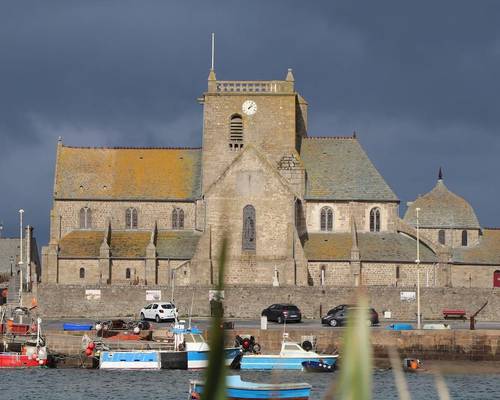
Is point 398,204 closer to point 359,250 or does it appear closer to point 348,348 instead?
point 359,250

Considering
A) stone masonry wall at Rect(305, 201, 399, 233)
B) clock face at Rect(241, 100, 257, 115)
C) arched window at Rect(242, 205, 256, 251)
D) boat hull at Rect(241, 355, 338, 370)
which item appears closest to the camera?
boat hull at Rect(241, 355, 338, 370)

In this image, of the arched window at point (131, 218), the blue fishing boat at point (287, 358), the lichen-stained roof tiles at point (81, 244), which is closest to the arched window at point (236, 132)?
the arched window at point (131, 218)

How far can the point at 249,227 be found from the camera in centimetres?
7825

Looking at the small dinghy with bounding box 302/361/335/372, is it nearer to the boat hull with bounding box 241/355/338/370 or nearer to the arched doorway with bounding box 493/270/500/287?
the boat hull with bounding box 241/355/338/370

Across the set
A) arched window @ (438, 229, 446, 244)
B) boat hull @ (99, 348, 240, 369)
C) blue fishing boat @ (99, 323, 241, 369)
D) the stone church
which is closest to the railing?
the stone church

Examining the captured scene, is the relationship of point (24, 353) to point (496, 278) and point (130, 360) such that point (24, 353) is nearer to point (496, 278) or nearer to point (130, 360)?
point (130, 360)

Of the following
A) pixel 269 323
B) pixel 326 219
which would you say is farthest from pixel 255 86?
pixel 269 323

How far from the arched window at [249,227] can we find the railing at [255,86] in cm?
809

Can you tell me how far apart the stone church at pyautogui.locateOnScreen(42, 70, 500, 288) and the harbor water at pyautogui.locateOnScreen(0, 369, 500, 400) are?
70.2 ft

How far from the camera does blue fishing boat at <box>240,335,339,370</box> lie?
175ft

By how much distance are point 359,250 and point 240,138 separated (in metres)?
11.0

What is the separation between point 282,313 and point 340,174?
1832 cm

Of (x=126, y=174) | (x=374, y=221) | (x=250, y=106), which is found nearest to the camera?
(x=250, y=106)

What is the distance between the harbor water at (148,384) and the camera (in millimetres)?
46062
